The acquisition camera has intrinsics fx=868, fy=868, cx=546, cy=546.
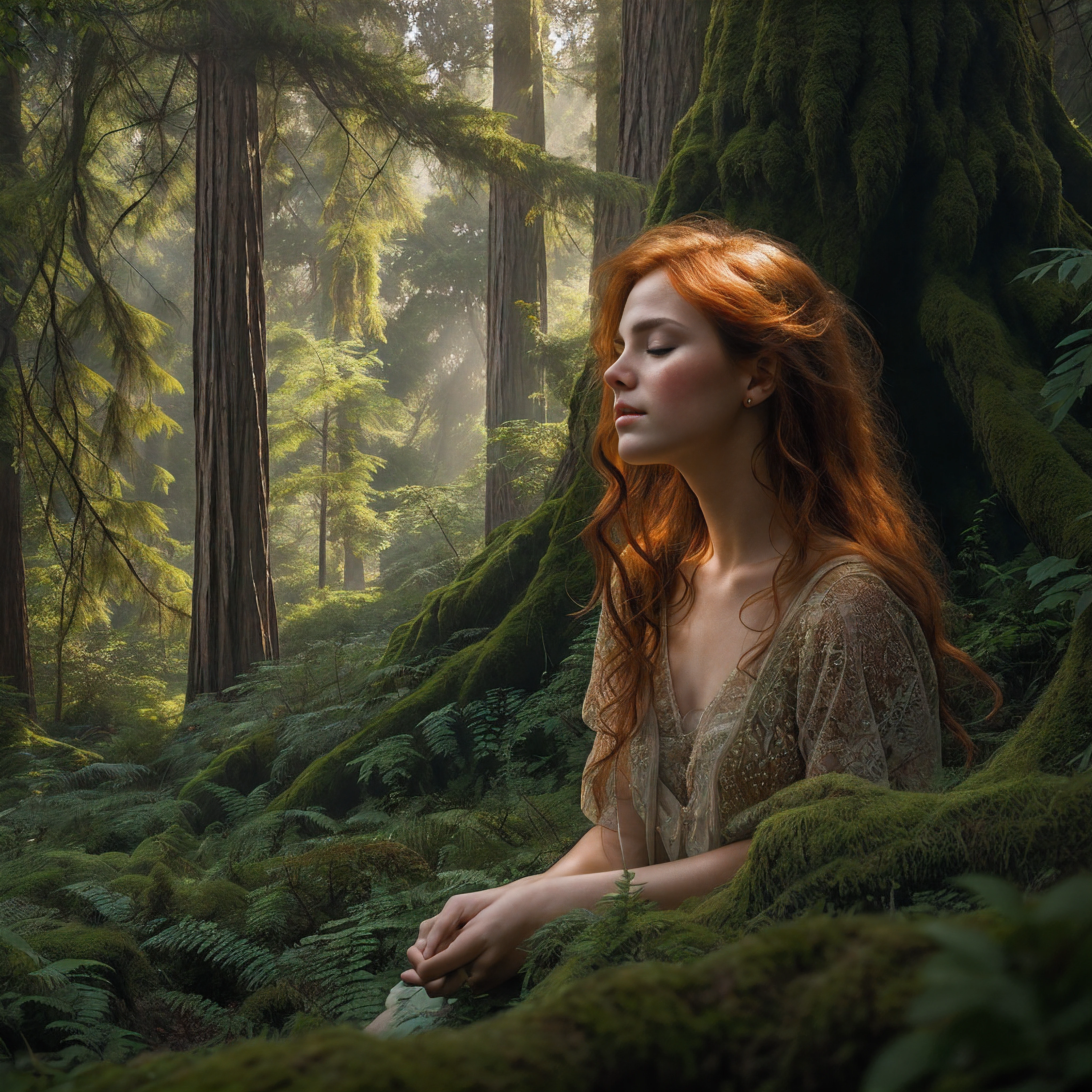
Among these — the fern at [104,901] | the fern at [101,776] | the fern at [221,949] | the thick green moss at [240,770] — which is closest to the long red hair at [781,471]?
the fern at [221,949]

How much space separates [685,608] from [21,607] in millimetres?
9882

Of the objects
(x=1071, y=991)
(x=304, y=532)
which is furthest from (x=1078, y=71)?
(x=304, y=532)

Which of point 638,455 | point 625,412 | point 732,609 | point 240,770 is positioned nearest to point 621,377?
point 625,412

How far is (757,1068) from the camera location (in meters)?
0.63

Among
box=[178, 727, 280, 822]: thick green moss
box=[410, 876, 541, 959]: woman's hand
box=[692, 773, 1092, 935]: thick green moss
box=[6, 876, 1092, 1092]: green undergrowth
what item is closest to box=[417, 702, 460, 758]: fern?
box=[178, 727, 280, 822]: thick green moss

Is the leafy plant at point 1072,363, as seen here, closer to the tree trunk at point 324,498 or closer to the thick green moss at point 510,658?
the thick green moss at point 510,658

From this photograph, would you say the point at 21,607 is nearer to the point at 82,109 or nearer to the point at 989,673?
the point at 82,109

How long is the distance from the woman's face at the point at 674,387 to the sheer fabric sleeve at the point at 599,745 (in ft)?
2.26

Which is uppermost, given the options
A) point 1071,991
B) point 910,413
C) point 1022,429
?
point 910,413

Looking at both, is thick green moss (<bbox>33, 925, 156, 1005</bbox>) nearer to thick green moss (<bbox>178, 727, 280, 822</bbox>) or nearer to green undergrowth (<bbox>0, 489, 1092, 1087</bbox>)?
green undergrowth (<bbox>0, 489, 1092, 1087</bbox>)

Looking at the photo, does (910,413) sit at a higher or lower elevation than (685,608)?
higher

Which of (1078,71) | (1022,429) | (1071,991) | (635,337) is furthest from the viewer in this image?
(1078,71)

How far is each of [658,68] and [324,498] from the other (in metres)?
12.4

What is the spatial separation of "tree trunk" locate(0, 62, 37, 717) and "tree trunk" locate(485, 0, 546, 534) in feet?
18.8
